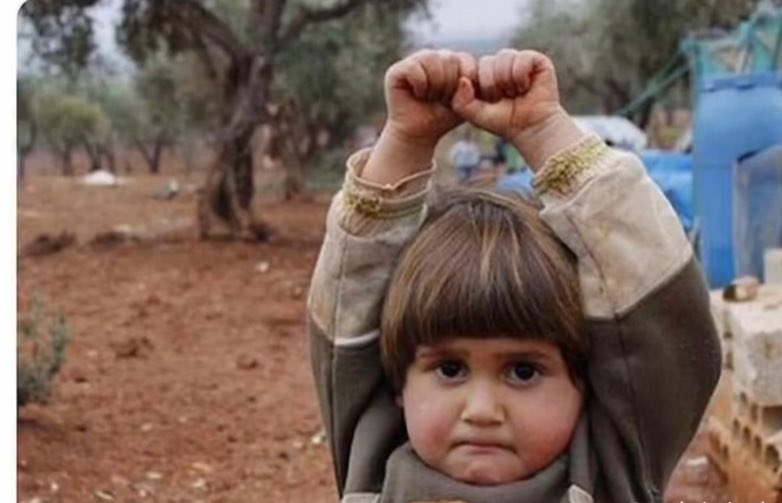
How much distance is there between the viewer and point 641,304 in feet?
4.09

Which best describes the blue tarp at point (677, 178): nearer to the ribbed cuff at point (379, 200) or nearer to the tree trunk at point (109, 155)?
the ribbed cuff at point (379, 200)

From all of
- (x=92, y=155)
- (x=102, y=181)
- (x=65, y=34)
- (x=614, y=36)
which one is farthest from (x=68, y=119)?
(x=65, y=34)

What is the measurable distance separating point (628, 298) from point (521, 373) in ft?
0.35

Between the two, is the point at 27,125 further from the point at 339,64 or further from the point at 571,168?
the point at 571,168

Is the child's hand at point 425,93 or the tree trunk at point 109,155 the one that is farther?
the tree trunk at point 109,155

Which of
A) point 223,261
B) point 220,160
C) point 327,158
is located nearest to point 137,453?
point 223,261

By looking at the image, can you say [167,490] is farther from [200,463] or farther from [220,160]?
[220,160]

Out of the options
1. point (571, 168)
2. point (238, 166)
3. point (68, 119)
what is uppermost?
point (571, 168)

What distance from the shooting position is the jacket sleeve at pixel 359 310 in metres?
Answer: 1.29

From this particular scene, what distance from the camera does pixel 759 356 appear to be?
9.74ft

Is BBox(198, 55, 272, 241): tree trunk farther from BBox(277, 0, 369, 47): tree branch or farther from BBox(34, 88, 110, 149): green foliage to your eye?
BBox(34, 88, 110, 149): green foliage

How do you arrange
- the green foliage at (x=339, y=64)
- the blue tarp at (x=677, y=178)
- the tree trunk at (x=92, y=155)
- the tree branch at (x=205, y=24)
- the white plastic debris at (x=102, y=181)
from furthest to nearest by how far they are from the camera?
the tree trunk at (x=92, y=155), the white plastic debris at (x=102, y=181), the green foliage at (x=339, y=64), the tree branch at (x=205, y=24), the blue tarp at (x=677, y=178)

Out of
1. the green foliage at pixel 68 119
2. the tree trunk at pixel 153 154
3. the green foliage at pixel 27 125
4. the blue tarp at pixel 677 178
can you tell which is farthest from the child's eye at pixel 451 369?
the tree trunk at pixel 153 154

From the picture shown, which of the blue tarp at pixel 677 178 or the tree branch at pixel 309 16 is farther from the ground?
the tree branch at pixel 309 16
